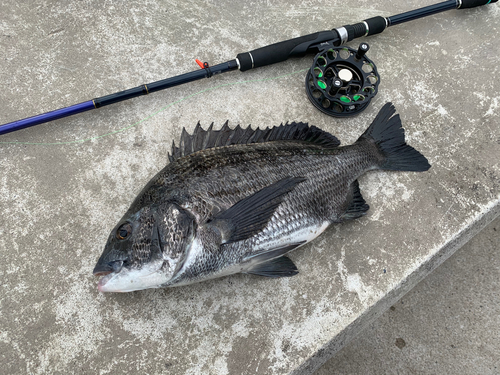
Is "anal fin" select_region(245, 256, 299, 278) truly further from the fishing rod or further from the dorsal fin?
the fishing rod

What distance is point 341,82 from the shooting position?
2.35 metres

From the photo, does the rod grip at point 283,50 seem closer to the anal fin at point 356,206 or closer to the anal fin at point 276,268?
the anal fin at point 356,206

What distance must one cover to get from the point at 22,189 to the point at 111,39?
1.30 metres

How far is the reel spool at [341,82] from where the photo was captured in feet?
7.84

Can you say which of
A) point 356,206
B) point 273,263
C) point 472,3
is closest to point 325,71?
point 356,206

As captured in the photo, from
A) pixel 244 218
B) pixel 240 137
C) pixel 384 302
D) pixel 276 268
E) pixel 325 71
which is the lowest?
pixel 384 302

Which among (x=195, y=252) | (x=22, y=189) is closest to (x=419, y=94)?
(x=195, y=252)

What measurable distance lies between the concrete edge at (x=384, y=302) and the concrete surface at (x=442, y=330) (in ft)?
2.02

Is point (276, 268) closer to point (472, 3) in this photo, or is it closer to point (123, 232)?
point (123, 232)

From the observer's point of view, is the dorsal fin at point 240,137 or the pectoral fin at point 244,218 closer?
the pectoral fin at point 244,218

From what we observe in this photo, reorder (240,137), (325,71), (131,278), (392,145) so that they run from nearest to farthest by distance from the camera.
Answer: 1. (131,278)
2. (240,137)
3. (392,145)
4. (325,71)

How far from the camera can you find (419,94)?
Result: 265cm

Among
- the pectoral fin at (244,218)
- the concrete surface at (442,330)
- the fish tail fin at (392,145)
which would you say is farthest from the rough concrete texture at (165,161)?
the concrete surface at (442,330)

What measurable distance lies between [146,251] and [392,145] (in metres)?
1.71
